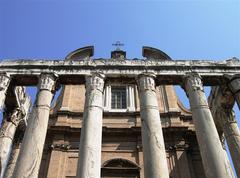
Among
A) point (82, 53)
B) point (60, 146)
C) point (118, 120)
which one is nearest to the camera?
point (60, 146)

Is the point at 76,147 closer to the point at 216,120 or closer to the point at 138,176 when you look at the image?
the point at 138,176

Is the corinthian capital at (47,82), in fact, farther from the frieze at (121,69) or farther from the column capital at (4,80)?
the column capital at (4,80)

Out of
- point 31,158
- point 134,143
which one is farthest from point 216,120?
point 31,158

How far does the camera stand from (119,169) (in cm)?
1697

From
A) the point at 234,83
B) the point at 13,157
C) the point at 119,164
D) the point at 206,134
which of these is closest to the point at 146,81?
the point at 206,134

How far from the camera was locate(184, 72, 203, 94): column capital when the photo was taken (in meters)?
14.6

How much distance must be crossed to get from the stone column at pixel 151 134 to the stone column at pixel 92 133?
1.99m

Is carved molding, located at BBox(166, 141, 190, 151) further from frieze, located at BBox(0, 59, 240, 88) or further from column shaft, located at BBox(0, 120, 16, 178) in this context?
column shaft, located at BBox(0, 120, 16, 178)

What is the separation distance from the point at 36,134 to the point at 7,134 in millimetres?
4351

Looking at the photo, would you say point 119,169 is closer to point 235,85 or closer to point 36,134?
point 36,134

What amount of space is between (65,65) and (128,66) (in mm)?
3533

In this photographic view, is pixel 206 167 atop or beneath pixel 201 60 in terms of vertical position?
beneath

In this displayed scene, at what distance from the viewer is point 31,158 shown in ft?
37.2

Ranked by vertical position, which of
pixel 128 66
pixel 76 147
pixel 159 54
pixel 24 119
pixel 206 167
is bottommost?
pixel 206 167
